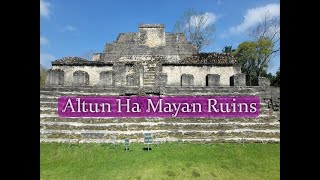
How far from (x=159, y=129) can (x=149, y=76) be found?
32.9ft

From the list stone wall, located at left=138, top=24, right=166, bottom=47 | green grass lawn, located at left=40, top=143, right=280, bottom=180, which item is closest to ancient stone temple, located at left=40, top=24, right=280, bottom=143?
green grass lawn, located at left=40, top=143, right=280, bottom=180

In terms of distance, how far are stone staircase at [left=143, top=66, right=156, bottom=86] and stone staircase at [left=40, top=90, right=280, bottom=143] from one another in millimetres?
7941

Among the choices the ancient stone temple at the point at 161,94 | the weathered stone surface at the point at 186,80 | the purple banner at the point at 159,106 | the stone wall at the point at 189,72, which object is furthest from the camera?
the stone wall at the point at 189,72

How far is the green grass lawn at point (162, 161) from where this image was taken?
944 centimetres

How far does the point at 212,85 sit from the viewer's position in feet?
63.7

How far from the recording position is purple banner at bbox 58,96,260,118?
15.1 metres

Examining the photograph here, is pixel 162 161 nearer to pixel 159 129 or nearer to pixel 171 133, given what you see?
pixel 171 133

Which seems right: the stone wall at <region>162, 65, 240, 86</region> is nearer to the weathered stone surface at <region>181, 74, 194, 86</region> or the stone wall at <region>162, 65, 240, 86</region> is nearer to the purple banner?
the weathered stone surface at <region>181, 74, 194, 86</region>

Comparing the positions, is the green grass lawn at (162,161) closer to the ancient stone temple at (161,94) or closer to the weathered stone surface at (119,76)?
the ancient stone temple at (161,94)

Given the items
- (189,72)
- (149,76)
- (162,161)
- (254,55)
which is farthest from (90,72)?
(254,55)

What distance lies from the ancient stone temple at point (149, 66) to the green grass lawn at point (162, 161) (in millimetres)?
5527

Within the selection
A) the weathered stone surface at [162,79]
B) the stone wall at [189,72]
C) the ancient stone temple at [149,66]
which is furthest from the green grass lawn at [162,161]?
the stone wall at [189,72]

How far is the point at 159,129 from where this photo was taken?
1418 cm
